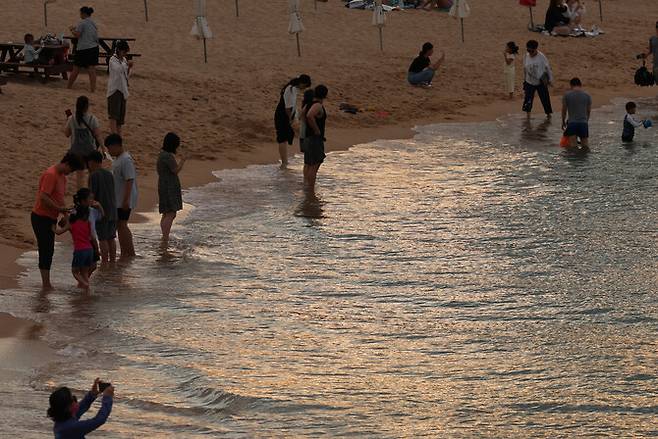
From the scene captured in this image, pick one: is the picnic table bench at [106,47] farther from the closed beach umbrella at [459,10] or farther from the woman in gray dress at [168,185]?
the woman in gray dress at [168,185]

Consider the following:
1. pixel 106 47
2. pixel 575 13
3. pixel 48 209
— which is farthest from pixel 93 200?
pixel 575 13

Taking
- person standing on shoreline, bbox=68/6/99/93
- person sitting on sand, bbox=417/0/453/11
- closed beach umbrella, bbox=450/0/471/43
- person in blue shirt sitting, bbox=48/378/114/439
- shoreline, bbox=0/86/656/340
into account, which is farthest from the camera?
person sitting on sand, bbox=417/0/453/11

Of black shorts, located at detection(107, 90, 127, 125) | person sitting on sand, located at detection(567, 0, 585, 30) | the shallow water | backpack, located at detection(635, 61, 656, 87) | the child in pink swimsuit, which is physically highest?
person sitting on sand, located at detection(567, 0, 585, 30)

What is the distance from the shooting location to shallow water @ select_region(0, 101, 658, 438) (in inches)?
487

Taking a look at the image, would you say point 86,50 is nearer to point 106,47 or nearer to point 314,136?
point 106,47

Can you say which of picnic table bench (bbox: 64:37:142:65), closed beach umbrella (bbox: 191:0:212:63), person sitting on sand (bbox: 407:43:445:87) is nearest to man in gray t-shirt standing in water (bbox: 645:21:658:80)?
person sitting on sand (bbox: 407:43:445:87)

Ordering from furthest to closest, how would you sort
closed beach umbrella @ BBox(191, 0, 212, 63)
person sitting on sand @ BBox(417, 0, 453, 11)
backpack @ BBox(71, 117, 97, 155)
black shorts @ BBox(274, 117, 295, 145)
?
person sitting on sand @ BBox(417, 0, 453, 11) → closed beach umbrella @ BBox(191, 0, 212, 63) → black shorts @ BBox(274, 117, 295, 145) → backpack @ BBox(71, 117, 97, 155)

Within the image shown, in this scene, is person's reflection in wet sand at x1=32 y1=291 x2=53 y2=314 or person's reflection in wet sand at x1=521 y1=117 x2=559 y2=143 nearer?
person's reflection in wet sand at x1=32 y1=291 x2=53 y2=314

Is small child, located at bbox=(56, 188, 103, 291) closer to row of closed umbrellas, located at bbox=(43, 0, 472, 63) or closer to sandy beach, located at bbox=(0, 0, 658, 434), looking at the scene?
sandy beach, located at bbox=(0, 0, 658, 434)

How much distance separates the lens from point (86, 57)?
85.3ft

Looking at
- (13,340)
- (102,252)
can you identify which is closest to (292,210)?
(102,252)

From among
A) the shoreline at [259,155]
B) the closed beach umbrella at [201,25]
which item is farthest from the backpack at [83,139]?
the closed beach umbrella at [201,25]

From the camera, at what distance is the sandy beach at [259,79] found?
2297 centimetres

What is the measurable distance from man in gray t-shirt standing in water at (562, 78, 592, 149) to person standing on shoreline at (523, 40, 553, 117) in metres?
2.73
